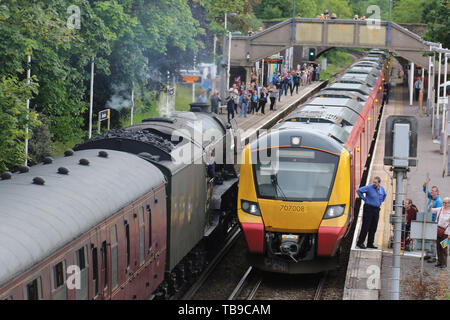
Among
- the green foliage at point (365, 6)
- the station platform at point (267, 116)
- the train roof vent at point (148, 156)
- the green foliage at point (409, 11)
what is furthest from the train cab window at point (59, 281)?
the green foliage at point (365, 6)

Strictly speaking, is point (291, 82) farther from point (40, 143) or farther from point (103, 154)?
point (103, 154)

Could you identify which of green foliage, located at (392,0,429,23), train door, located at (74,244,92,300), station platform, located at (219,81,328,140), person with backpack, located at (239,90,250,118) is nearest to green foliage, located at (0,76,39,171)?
train door, located at (74,244,92,300)

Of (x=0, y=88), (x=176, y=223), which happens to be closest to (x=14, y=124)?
(x=0, y=88)

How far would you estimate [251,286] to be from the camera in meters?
14.5

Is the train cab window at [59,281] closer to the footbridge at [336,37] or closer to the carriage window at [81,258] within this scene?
the carriage window at [81,258]

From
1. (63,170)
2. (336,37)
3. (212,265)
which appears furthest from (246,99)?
(63,170)

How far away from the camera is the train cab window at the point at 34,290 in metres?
7.23

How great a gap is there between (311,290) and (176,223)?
3.21 metres

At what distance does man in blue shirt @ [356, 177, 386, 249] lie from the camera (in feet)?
48.9

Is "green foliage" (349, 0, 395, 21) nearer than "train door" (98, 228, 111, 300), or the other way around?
"train door" (98, 228, 111, 300)

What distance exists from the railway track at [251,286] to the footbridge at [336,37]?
3117 cm

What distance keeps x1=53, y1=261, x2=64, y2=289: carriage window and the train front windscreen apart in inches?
241

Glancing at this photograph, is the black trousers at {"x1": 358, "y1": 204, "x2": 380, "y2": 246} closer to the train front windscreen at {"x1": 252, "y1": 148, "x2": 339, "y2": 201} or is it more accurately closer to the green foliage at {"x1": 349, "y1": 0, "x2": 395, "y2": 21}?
the train front windscreen at {"x1": 252, "y1": 148, "x2": 339, "y2": 201}

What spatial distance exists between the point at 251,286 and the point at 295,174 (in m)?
2.35
